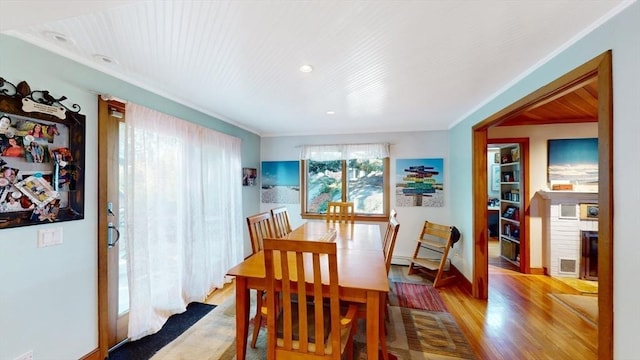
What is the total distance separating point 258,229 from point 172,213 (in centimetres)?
96

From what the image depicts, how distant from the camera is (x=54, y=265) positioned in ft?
5.41

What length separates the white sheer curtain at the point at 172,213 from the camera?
87.0 inches

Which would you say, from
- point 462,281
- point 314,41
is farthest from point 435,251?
point 314,41

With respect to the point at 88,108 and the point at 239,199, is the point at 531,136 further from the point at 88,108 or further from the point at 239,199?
the point at 88,108

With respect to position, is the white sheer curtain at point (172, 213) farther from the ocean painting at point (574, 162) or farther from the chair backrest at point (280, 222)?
the ocean painting at point (574, 162)

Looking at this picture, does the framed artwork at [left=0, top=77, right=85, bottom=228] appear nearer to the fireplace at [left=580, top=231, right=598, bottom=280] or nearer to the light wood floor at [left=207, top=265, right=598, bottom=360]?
the light wood floor at [left=207, top=265, right=598, bottom=360]

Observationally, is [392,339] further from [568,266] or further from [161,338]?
[568,266]

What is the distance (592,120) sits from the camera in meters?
3.61

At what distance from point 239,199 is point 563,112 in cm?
469

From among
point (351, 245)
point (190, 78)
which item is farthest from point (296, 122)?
point (351, 245)

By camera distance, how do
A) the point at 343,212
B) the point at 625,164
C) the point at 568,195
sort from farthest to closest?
1. the point at 343,212
2. the point at 568,195
3. the point at 625,164

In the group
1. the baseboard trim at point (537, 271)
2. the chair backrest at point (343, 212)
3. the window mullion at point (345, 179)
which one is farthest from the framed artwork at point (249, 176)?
the baseboard trim at point (537, 271)

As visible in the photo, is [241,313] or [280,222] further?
[280,222]

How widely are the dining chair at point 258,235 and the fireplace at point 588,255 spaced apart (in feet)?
14.3
